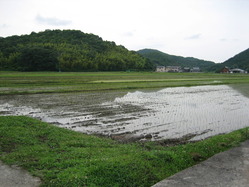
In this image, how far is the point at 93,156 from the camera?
702cm

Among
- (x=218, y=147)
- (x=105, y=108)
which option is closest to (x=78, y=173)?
(x=218, y=147)

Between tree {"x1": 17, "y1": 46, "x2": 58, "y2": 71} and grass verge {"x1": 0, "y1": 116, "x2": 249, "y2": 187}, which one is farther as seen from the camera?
tree {"x1": 17, "y1": 46, "x2": 58, "y2": 71}

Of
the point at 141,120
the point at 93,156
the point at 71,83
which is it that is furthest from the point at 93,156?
the point at 71,83

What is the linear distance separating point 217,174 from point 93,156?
12.0 feet

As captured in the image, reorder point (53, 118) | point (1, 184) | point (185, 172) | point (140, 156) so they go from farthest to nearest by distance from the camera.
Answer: point (53, 118) < point (140, 156) < point (185, 172) < point (1, 184)

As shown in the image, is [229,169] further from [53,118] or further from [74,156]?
[53,118]

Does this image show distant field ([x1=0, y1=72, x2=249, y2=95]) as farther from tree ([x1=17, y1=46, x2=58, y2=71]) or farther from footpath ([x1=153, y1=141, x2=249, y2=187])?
tree ([x1=17, y1=46, x2=58, y2=71])

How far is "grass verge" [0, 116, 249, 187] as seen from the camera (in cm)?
565

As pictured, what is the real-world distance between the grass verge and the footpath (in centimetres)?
38

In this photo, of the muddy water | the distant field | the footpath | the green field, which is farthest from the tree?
the footpath

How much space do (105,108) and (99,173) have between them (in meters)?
11.5

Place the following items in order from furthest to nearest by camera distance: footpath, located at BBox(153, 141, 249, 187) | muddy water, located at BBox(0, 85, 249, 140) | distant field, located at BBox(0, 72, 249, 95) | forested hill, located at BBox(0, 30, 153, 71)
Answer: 1. forested hill, located at BBox(0, 30, 153, 71)
2. distant field, located at BBox(0, 72, 249, 95)
3. muddy water, located at BBox(0, 85, 249, 140)
4. footpath, located at BBox(153, 141, 249, 187)

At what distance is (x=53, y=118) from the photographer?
13.8 m

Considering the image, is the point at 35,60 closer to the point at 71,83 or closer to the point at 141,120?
the point at 71,83
